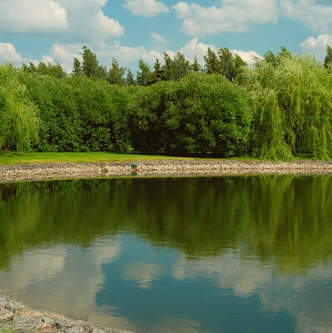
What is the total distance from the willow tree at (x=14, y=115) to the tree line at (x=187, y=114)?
0.09 m

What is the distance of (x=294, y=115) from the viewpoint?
49625mm

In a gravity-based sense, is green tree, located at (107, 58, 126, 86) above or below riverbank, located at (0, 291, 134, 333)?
above

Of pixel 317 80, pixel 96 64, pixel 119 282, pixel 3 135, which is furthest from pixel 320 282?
pixel 96 64

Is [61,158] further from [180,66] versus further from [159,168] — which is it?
[180,66]

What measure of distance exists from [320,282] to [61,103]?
48.2 metres

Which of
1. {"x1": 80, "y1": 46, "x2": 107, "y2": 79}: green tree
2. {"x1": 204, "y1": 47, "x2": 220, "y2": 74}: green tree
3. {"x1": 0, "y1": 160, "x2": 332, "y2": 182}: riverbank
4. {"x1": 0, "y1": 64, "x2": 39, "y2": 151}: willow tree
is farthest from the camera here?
{"x1": 80, "y1": 46, "x2": 107, "y2": 79}: green tree

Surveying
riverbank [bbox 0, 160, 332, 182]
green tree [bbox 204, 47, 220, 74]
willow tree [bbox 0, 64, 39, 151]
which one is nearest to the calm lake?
riverbank [bbox 0, 160, 332, 182]

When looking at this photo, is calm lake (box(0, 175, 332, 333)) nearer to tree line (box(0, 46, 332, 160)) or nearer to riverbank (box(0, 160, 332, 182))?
riverbank (box(0, 160, 332, 182))

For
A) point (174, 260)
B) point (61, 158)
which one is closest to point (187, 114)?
point (61, 158)

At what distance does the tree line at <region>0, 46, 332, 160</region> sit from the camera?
48.8 metres

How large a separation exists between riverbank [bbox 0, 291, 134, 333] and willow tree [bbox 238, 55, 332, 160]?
40.9m

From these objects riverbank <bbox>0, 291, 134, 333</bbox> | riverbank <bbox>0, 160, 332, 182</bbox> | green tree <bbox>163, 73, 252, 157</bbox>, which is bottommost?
riverbank <bbox>0, 291, 134, 333</bbox>

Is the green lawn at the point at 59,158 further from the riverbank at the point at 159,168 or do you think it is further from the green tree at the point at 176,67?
the green tree at the point at 176,67

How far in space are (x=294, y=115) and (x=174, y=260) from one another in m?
37.5
